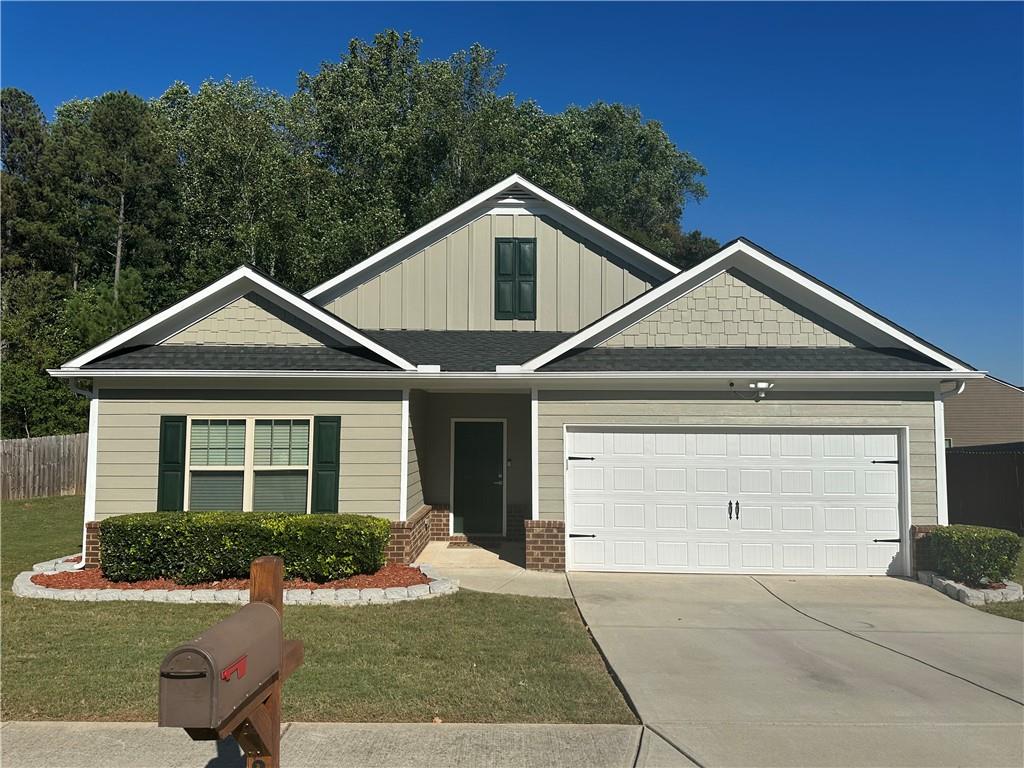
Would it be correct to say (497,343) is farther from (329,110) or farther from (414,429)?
(329,110)

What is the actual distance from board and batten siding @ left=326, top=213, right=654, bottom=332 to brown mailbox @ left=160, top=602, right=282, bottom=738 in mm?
11185

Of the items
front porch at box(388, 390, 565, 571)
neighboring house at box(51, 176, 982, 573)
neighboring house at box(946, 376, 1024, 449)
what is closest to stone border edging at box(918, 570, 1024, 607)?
neighboring house at box(51, 176, 982, 573)

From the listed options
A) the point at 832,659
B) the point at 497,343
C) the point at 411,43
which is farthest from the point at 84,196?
the point at 832,659

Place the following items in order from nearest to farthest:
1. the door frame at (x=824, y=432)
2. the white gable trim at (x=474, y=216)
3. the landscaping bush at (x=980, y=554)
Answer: the landscaping bush at (x=980, y=554), the door frame at (x=824, y=432), the white gable trim at (x=474, y=216)

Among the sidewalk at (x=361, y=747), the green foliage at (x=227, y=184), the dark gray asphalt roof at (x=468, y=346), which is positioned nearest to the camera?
the sidewalk at (x=361, y=747)

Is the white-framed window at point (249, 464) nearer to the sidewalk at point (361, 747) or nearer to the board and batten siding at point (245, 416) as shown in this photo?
the board and batten siding at point (245, 416)

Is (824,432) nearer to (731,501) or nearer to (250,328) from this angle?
(731,501)

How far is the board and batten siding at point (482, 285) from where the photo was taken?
1395 centimetres

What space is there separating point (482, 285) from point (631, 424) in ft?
16.0

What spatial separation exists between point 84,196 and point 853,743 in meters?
35.3

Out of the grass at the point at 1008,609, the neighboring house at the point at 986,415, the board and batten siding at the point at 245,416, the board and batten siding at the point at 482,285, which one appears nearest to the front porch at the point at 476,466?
the board and batten siding at the point at 482,285

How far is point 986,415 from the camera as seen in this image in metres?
27.9

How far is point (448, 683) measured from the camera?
5.81 metres

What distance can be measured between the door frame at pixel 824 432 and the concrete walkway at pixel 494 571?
0.83 meters
